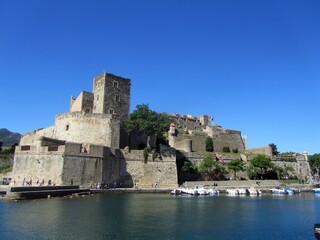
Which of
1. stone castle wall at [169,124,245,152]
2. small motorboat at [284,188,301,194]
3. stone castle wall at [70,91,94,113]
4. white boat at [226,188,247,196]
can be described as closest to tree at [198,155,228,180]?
stone castle wall at [169,124,245,152]

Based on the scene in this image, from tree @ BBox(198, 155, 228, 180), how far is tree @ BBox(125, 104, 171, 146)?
7.41m

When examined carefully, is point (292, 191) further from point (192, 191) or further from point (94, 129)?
point (94, 129)

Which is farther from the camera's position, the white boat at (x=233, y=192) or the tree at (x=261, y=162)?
the tree at (x=261, y=162)

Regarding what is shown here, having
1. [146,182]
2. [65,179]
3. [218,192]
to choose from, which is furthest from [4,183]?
[218,192]

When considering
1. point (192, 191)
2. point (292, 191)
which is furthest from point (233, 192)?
point (292, 191)

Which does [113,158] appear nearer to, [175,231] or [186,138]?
[186,138]

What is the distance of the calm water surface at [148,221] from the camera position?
14.8m

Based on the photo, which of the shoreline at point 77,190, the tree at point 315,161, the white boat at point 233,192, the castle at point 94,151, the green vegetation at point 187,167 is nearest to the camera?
the shoreline at point 77,190

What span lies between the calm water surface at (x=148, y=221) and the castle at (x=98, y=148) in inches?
402

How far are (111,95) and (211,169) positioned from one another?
17105 millimetres

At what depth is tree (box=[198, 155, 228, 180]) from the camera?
4319 centimetres

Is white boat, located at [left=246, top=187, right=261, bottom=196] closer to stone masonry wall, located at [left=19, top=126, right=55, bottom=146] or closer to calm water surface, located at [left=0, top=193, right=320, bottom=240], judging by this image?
calm water surface, located at [left=0, top=193, right=320, bottom=240]

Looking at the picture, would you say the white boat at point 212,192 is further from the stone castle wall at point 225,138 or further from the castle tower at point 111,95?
the stone castle wall at point 225,138

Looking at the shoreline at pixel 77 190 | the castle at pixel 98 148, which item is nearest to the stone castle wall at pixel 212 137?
the castle at pixel 98 148
